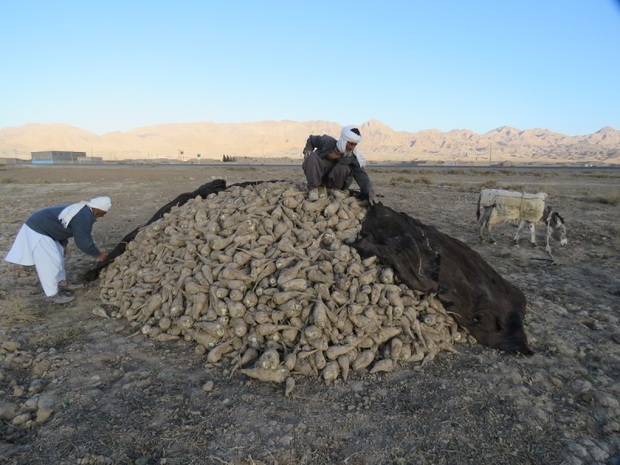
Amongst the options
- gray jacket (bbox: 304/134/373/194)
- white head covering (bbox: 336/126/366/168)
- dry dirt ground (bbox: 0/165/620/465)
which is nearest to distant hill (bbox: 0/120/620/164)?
gray jacket (bbox: 304/134/373/194)

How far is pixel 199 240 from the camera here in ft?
16.3

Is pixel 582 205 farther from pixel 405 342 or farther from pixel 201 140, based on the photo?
pixel 201 140

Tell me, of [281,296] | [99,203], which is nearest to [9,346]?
[99,203]

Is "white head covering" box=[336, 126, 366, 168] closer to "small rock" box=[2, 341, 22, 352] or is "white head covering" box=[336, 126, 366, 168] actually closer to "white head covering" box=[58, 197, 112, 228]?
"white head covering" box=[58, 197, 112, 228]

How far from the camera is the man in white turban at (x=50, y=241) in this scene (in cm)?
518

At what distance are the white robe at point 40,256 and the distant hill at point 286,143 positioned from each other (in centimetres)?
7622

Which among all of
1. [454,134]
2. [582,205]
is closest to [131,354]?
[582,205]

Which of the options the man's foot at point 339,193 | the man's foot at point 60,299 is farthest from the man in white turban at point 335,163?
the man's foot at point 60,299

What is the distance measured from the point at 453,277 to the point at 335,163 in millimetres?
2130

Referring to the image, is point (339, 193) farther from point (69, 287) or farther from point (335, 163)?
point (69, 287)

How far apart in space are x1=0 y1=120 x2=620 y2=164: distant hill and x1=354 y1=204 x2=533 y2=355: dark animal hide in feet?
248

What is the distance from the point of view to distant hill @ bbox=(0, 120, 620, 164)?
3637 inches

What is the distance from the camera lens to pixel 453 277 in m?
4.58

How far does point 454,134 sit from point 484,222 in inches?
5868
